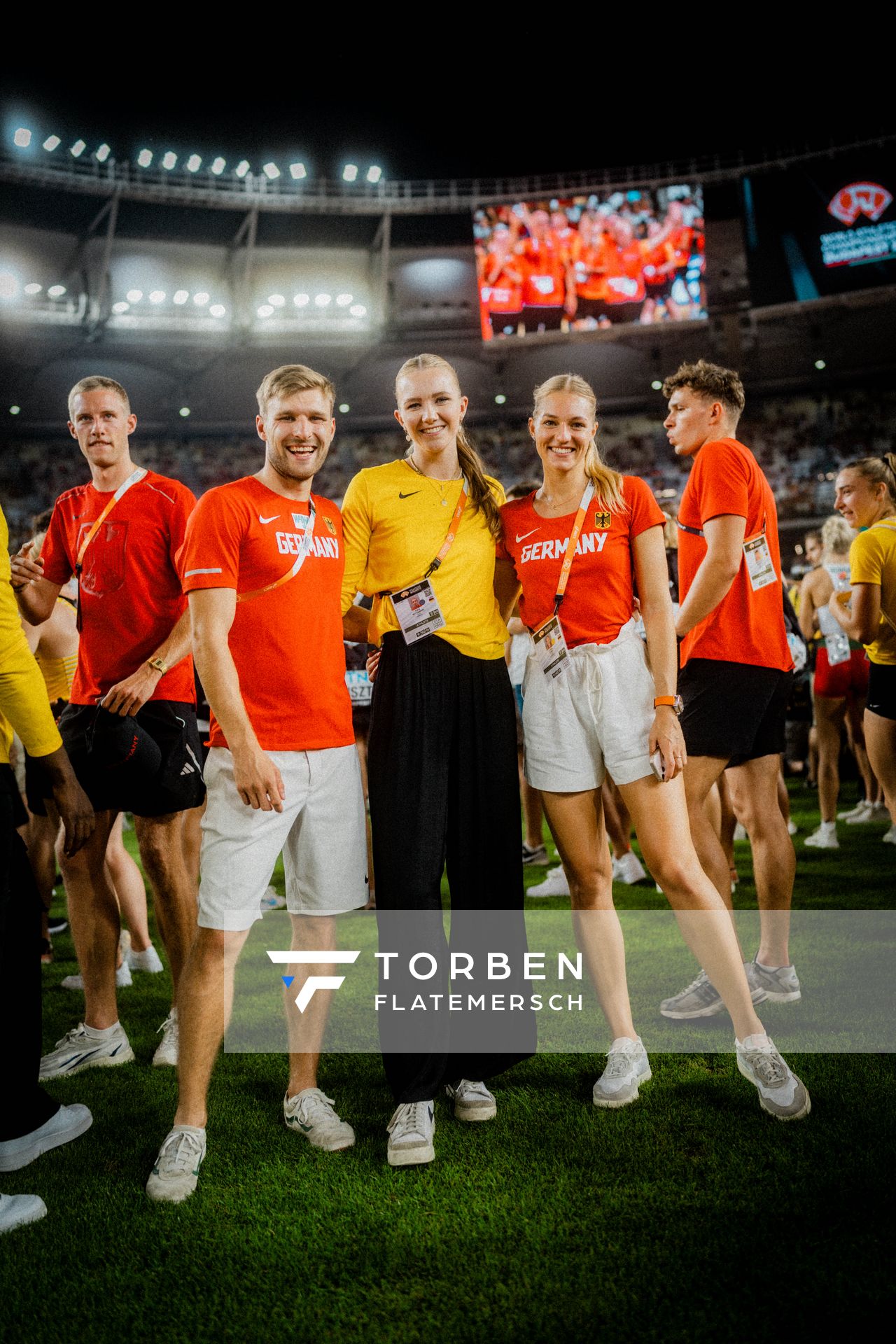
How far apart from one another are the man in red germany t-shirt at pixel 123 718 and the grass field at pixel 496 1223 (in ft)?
1.31

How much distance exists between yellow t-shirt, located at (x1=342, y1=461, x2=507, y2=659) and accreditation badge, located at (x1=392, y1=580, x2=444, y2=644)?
0.08 feet

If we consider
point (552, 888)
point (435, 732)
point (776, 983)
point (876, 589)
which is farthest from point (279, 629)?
point (552, 888)

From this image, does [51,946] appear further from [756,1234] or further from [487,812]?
[756,1234]

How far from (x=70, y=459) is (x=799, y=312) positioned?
760 inches

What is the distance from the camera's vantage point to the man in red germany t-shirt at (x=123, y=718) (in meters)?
3.08

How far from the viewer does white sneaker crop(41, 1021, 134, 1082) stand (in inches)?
121

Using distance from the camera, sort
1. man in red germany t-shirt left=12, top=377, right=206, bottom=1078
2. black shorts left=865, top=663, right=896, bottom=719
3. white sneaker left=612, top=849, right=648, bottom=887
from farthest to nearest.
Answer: white sneaker left=612, top=849, right=648, bottom=887
black shorts left=865, top=663, right=896, bottom=719
man in red germany t-shirt left=12, top=377, right=206, bottom=1078

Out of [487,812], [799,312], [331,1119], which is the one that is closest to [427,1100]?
[331,1119]

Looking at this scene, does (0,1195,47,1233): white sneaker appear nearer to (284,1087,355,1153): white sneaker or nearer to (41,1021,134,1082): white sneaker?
(284,1087,355,1153): white sneaker

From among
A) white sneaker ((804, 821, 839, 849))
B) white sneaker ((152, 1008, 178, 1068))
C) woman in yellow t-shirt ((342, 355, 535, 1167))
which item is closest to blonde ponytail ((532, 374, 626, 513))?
woman in yellow t-shirt ((342, 355, 535, 1167))

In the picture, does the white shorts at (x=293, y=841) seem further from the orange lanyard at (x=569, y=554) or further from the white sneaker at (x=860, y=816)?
the white sneaker at (x=860, y=816)

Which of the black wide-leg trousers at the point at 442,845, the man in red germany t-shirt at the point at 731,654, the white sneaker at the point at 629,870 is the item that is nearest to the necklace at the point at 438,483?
the black wide-leg trousers at the point at 442,845

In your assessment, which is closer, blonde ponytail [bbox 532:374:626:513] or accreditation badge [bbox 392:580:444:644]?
accreditation badge [bbox 392:580:444:644]

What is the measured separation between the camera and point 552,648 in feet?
9.02
